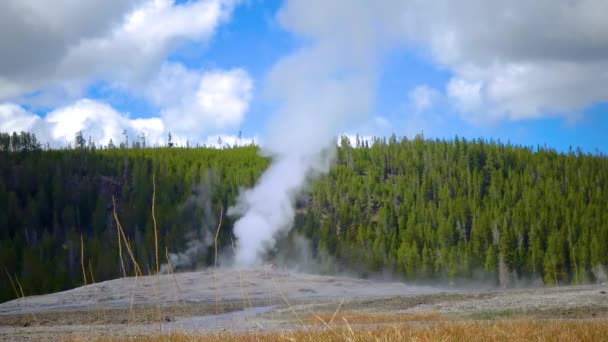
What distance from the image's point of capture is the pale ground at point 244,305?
2463 centimetres

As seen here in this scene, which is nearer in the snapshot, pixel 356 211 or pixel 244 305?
pixel 244 305

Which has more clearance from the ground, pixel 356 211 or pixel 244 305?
pixel 356 211

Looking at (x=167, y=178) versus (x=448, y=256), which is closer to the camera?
(x=448, y=256)

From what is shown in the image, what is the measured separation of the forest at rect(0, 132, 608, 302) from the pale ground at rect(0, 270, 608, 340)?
40.6 ft

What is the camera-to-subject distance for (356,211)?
111562mm

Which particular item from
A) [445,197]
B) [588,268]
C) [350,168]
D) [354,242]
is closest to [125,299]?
[354,242]

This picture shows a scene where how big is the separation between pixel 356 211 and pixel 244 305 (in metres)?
77.2

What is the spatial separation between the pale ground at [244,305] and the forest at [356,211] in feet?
40.6

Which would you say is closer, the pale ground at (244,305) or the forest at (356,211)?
the pale ground at (244,305)

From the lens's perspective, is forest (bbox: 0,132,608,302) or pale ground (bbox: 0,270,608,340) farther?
forest (bbox: 0,132,608,302)

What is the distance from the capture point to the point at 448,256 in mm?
93625

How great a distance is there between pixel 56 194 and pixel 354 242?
184 ft

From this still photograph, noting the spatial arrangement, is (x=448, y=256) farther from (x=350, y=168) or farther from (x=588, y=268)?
(x=350, y=168)

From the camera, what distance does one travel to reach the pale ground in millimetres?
24630
